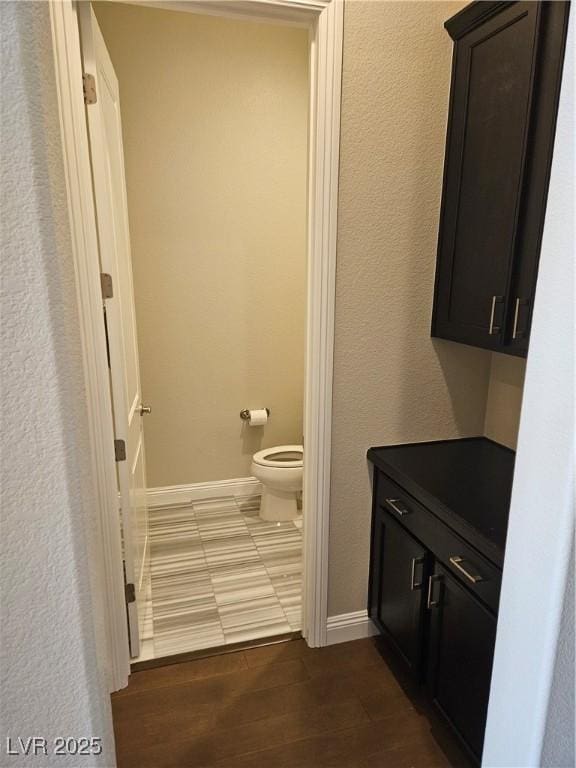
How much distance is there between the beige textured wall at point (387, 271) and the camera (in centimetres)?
166

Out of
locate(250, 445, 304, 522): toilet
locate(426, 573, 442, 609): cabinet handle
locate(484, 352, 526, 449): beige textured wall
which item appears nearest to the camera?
locate(426, 573, 442, 609): cabinet handle

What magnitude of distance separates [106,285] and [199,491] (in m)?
1.96

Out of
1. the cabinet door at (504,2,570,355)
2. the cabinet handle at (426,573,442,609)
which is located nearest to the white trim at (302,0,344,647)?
the cabinet handle at (426,573,442,609)

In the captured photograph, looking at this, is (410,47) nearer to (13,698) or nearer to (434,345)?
(434,345)

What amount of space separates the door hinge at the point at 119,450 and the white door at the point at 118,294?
0.01m

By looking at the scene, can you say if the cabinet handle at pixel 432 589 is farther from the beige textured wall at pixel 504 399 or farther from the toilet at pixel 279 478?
the toilet at pixel 279 478

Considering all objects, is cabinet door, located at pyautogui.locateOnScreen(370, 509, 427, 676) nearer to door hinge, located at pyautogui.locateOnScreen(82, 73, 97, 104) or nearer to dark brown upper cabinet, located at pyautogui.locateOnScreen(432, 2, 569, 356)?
dark brown upper cabinet, located at pyautogui.locateOnScreen(432, 2, 569, 356)

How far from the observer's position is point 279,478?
2994 mm

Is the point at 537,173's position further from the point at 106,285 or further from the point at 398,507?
the point at 106,285

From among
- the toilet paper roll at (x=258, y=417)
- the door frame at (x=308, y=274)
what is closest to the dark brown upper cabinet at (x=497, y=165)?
the door frame at (x=308, y=274)

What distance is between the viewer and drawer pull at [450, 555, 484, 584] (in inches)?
54.0

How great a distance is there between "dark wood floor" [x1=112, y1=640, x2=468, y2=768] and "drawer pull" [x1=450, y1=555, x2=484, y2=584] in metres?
0.68

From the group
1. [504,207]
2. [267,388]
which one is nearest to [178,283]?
[267,388]

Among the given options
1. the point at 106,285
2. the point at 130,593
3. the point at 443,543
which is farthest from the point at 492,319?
the point at 130,593
